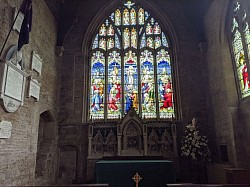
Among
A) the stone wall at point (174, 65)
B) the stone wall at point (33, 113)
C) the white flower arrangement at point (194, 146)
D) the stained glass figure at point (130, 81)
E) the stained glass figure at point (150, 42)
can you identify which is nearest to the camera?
the stone wall at point (33, 113)

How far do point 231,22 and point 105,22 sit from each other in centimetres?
518

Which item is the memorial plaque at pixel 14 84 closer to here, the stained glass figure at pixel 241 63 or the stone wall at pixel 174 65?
the stone wall at pixel 174 65

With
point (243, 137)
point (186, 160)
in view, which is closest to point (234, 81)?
point (243, 137)

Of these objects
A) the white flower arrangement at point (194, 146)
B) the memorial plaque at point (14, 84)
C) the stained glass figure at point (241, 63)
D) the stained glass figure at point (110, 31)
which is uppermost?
the stained glass figure at point (110, 31)

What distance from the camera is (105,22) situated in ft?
32.0

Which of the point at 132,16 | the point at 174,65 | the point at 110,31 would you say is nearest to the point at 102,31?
the point at 110,31

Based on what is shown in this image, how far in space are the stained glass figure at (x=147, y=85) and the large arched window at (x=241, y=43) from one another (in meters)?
3.22

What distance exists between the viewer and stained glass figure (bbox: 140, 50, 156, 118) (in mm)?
8688

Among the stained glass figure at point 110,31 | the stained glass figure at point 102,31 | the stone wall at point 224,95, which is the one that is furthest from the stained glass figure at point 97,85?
the stone wall at point 224,95

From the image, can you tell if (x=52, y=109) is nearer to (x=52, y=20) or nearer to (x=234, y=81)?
(x=52, y=20)

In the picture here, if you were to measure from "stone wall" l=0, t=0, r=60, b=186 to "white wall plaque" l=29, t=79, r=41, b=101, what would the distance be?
13 centimetres

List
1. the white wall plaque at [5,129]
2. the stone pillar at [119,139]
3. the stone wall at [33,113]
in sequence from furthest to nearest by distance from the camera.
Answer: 1. the stone pillar at [119,139]
2. the stone wall at [33,113]
3. the white wall plaque at [5,129]

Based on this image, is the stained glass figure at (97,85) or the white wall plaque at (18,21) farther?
the stained glass figure at (97,85)

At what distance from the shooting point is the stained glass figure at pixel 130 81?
877cm
